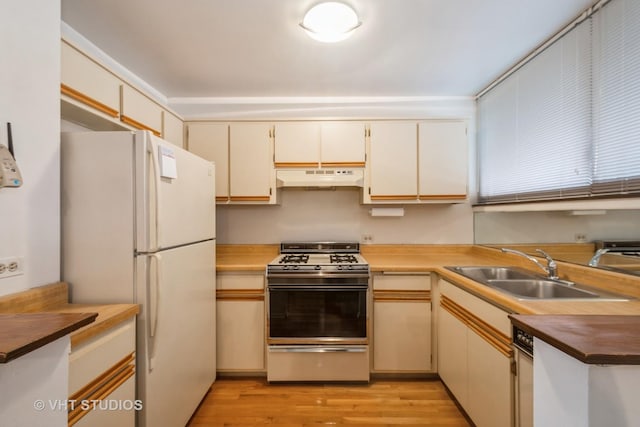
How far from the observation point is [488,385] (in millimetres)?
1507

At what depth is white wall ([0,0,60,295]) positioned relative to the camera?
1122 mm

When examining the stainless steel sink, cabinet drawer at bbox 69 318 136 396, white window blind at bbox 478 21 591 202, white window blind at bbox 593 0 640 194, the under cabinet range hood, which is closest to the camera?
cabinet drawer at bbox 69 318 136 396

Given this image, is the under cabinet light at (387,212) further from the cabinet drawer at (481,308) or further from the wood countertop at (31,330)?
the wood countertop at (31,330)

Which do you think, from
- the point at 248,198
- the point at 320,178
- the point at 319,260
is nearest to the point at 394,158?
the point at 320,178

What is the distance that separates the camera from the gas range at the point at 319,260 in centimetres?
217

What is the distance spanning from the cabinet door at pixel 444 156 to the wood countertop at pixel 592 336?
1803mm

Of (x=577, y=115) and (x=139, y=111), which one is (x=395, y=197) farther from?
(x=139, y=111)

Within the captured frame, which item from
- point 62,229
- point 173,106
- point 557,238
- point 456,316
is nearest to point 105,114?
point 62,229

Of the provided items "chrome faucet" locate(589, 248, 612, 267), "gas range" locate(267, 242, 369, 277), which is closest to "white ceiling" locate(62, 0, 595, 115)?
"chrome faucet" locate(589, 248, 612, 267)

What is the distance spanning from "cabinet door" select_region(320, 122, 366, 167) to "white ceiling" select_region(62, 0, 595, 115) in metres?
0.38

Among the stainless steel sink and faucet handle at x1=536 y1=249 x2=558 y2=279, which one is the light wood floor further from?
faucet handle at x1=536 y1=249 x2=558 y2=279

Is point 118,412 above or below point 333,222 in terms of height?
below

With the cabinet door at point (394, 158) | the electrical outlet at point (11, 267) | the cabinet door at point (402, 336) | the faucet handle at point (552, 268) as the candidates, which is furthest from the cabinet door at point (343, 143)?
the electrical outlet at point (11, 267)

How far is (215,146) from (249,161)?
0.34 meters
